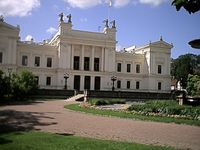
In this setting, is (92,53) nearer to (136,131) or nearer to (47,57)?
(47,57)

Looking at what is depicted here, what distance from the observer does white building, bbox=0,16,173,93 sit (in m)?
58.0

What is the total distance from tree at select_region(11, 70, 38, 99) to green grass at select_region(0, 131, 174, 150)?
90.0 ft

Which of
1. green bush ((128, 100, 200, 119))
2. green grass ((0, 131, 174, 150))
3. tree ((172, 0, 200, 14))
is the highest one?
tree ((172, 0, 200, 14))

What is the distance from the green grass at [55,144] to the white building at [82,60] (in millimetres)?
45488

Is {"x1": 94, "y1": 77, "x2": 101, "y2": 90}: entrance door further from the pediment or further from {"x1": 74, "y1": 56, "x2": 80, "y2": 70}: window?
the pediment

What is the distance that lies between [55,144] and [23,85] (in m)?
30.1

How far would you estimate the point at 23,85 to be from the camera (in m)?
39.1

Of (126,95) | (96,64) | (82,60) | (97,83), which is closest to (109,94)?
(126,95)

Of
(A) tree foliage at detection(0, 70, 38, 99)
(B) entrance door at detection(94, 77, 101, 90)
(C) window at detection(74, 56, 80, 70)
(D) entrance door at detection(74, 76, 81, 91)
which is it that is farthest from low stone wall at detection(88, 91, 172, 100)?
(C) window at detection(74, 56, 80, 70)

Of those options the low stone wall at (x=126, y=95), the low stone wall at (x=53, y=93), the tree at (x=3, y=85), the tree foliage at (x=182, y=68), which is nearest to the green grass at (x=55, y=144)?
the tree at (x=3, y=85)

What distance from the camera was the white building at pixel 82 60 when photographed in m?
58.0

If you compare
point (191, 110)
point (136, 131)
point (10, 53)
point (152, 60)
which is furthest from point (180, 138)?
point (152, 60)

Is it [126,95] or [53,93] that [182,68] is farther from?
[53,93]

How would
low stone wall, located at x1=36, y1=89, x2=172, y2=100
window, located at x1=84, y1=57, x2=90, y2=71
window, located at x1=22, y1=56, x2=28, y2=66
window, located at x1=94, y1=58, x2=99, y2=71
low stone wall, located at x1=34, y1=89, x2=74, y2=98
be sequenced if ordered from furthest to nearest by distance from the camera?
window, located at x1=94, y1=58, x2=99, y2=71
window, located at x1=84, y1=57, x2=90, y2=71
window, located at x1=22, y1=56, x2=28, y2=66
low stone wall, located at x1=34, y1=89, x2=74, y2=98
low stone wall, located at x1=36, y1=89, x2=172, y2=100
